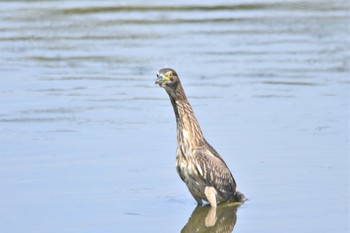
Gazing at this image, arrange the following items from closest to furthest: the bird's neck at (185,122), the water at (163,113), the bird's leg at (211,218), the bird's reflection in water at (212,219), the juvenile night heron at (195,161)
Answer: the bird's reflection in water at (212,219), the bird's leg at (211,218), the water at (163,113), the juvenile night heron at (195,161), the bird's neck at (185,122)

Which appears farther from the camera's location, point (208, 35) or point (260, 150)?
point (208, 35)

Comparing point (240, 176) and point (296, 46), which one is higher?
point (296, 46)

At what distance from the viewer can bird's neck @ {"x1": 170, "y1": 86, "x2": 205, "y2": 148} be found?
11.1 m

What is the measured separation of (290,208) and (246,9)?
1444 centimetres

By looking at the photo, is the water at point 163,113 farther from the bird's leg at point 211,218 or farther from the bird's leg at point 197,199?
the bird's leg at point 197,199

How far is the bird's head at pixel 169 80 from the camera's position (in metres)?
10.8

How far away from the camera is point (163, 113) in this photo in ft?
49.9

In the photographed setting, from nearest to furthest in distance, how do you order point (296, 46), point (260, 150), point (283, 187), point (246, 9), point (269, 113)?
point (283, 187)
point (260, 150)
point (269, 113)
point (296, 46)
point (246, 9)

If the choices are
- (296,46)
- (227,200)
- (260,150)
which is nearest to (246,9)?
(296,46)

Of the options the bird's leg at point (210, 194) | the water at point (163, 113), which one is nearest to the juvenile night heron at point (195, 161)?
the bird's leg at point (210, 194)

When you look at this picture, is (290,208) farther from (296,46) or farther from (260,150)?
(296,46)

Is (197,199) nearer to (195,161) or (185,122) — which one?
(195,161)

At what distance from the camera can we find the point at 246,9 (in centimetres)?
2494

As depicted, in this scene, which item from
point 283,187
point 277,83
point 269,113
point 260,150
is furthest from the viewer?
point 277,83
